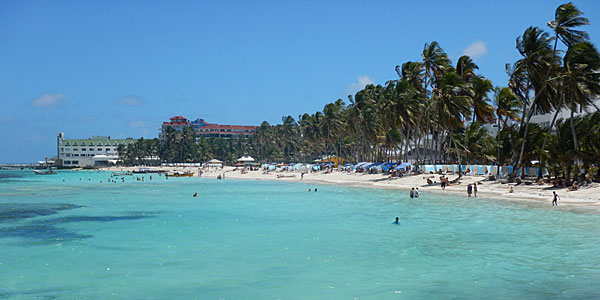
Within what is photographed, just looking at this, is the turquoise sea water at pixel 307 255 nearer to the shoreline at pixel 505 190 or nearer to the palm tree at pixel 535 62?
the shoreline at pixel 505 190

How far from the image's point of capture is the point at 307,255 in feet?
67.2

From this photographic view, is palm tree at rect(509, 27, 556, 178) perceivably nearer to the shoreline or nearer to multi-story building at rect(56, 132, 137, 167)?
the shoreline

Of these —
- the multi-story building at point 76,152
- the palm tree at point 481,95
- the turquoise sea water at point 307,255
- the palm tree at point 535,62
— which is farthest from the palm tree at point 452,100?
the multi-story building at point 76,152

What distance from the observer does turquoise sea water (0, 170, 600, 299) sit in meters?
15.5

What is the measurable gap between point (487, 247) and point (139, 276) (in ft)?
45.8

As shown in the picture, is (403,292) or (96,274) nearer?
(403,292)

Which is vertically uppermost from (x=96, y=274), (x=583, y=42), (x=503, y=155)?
(x=583, y=42)

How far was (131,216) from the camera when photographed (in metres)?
35.0

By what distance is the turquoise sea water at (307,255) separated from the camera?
15492mm

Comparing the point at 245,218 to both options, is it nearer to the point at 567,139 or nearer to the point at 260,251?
the point at 260,251

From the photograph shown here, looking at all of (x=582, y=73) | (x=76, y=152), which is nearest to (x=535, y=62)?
(x=582, y=73)

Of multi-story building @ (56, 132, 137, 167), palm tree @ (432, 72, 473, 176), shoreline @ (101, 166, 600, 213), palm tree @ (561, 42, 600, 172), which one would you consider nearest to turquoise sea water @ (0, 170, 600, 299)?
shoreline @ (101, 166, 600, 213)

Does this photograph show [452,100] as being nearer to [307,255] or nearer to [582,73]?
[582,73]

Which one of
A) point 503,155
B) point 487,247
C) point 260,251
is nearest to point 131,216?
point 260,251
